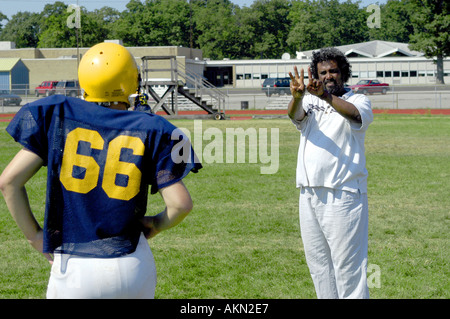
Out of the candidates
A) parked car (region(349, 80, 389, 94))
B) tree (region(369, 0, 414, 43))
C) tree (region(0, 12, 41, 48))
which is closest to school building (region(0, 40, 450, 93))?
parked car (region(349, 80, 389, 94))

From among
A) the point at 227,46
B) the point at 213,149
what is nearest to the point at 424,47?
the point at 227,46

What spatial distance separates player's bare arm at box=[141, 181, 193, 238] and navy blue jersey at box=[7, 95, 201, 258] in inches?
3.8

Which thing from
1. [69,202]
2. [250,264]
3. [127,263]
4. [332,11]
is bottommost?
[250,264]

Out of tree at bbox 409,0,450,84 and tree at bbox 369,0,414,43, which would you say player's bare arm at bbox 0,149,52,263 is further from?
tree at bbox 369,0,414,43

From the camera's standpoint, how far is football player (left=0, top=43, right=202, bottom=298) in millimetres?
2477

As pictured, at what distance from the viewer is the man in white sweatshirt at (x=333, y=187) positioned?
420cm

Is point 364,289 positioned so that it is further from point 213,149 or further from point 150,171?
point 213,149

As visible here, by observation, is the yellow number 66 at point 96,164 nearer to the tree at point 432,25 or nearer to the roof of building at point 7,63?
the tree at point 432,25

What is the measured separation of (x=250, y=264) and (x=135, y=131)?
4.53 meters

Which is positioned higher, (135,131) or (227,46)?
(227,46)

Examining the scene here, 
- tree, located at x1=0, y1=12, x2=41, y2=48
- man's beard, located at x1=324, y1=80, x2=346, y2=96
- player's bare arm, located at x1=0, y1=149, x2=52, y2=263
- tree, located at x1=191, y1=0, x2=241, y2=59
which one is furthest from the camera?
tree, located at x1=0, y1=12, x2=41, y2=48

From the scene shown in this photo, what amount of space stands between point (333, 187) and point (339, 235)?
339mm
